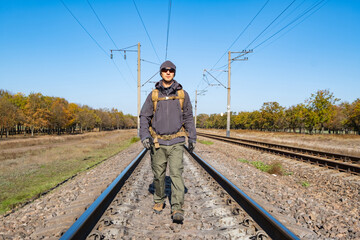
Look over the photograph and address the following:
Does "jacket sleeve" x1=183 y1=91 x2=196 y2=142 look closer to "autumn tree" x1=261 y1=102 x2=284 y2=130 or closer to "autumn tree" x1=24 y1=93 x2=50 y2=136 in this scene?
"autumn tree" x1=24 y1=93 x2=50 y2=136

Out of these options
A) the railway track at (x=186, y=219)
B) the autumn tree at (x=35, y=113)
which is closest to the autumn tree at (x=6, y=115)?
the autumn tree at (x=35, y=113)

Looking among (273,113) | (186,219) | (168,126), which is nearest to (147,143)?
(168,126)

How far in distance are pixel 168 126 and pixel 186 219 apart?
4.55 ft

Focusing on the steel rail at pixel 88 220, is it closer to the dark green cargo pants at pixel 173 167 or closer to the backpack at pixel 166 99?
the dark green cargo pants at pixel 173 167

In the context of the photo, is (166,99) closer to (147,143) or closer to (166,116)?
(166,116)

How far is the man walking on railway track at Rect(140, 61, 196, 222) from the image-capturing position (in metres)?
3.56

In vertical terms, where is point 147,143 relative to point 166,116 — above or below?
below

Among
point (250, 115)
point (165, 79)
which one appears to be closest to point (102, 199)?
point (165, 79)

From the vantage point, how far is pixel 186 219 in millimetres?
3457

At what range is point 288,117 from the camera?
222 ft

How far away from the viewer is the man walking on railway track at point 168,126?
3.56m

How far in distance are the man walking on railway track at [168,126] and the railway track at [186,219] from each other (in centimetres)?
43

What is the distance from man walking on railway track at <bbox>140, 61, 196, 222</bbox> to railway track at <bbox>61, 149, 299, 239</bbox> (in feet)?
1.40

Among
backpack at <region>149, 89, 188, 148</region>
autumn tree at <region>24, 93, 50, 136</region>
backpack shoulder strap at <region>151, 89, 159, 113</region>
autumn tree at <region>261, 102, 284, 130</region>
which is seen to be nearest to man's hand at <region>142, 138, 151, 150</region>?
backpack at <region>149, 89, 188, 148</region>
